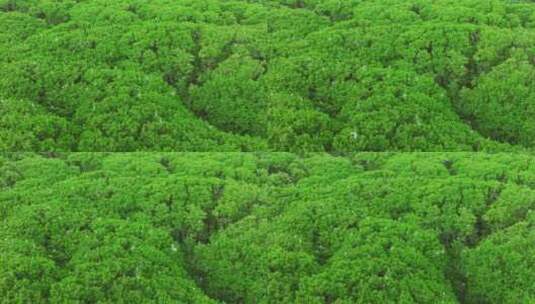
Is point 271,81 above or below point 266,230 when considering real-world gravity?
above

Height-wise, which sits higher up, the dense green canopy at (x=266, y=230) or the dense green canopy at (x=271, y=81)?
the dense green canopy at (x=271, y=81)

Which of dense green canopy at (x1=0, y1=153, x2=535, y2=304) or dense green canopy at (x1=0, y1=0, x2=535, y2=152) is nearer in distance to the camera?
dense green canopy at (x1=0, y1=153, x2=535, y2=304)

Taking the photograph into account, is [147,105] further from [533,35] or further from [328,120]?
[533,35]

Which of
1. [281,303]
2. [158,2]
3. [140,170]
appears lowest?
[281,303]

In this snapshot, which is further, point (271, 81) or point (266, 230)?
point (271, 81)

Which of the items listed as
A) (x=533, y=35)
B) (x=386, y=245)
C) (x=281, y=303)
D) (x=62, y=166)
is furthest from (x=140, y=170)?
(x=533, y=35)
